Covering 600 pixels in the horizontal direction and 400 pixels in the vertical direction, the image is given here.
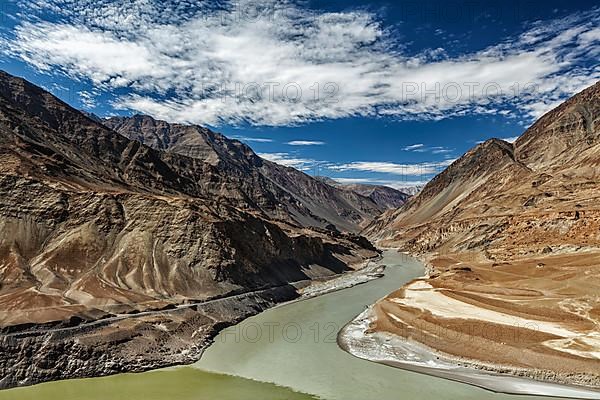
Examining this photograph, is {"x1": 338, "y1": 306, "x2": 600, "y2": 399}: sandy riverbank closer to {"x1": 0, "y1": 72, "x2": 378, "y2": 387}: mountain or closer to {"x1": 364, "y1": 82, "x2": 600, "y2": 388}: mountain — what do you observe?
{"x1": 364, "y1": 82, "x2": 600, "y2": 388}: mountain

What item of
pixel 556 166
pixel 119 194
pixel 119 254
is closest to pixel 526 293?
pixel 119 254

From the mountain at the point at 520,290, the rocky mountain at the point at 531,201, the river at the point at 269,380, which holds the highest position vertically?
the rocky mountain at the point at 531,201

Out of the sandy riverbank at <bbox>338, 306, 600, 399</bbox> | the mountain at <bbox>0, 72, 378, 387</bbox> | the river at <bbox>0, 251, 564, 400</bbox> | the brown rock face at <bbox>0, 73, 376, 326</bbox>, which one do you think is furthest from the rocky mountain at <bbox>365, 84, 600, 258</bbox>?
the river at <bbox>0, 251, 564, 400</bbox>

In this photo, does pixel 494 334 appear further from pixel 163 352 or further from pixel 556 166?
pixel 556 166

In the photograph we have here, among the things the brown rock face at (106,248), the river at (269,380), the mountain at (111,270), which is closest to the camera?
the river at (269,380)

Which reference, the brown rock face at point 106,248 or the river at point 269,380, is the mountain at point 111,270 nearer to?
the brown rock face at point 106,248

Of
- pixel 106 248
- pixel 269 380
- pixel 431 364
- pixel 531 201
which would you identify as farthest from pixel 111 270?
pixel 531 201

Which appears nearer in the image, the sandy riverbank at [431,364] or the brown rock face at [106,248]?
the sandy riverbank at [431,364]

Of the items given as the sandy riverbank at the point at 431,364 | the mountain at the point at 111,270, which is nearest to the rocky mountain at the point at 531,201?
the mountain at the point at 111,270
